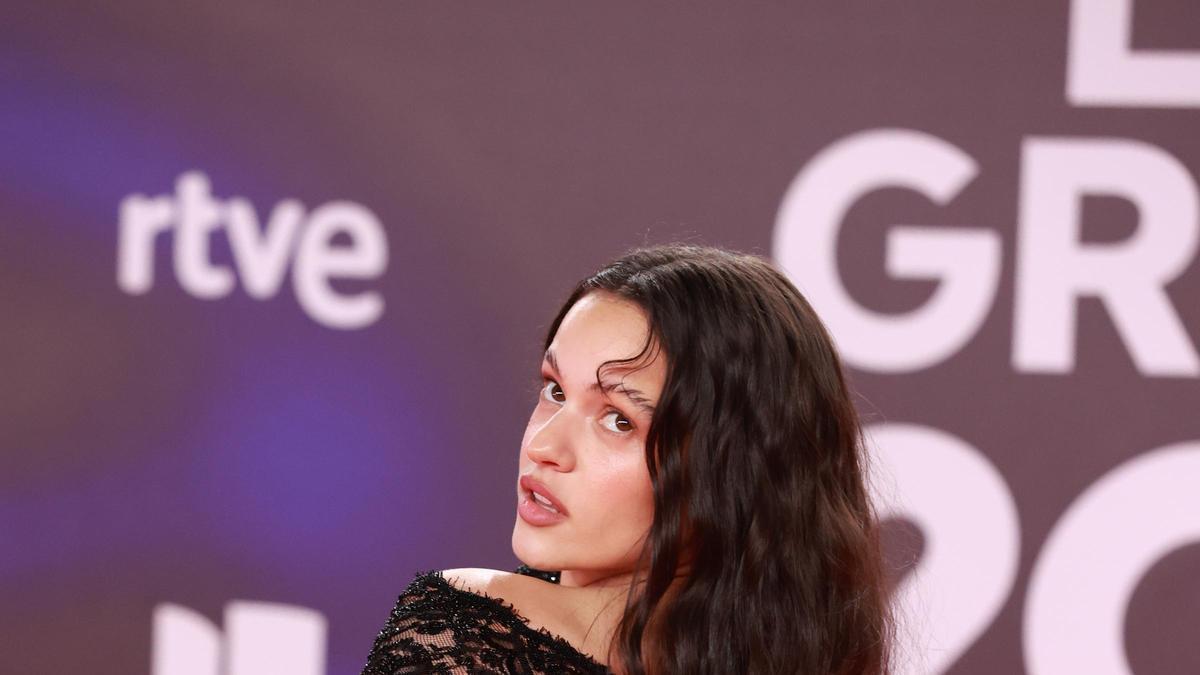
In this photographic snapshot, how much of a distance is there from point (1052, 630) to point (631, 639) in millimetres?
1876

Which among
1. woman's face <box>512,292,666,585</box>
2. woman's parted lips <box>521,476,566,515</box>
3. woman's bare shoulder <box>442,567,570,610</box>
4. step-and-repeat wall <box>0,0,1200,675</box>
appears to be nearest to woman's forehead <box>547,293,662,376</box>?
woman's face <box>512,292,666,585</box>

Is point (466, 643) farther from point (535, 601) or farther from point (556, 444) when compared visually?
point (556, 444)

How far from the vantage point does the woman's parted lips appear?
146 cm

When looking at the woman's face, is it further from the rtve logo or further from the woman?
the rtve logo

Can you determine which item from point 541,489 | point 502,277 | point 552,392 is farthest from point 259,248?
point 541,489

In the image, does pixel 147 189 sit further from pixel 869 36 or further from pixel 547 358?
pixel 547 358

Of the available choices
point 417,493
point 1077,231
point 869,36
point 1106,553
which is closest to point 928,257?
point 1077,231

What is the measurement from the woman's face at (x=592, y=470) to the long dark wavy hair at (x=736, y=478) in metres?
0.02

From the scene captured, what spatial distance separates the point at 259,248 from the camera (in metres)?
3.26

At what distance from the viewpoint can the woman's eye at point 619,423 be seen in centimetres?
145

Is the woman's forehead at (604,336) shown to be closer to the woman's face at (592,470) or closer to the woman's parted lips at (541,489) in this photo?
the woman's face at (592,470)

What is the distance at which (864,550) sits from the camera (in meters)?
1.60

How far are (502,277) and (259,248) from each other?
62 cm

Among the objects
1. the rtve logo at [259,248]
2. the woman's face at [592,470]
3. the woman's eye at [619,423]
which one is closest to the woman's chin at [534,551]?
the woman's face at [592,470]
